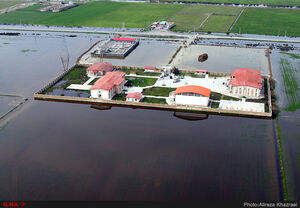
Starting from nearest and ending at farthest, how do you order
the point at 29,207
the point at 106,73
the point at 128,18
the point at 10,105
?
the point at 29,207 → the point at 10,105 → the point at 106,73 → the point at 128,18

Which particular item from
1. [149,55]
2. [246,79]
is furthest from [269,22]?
[246,79]

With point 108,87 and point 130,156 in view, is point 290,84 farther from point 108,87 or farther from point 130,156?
point 130,156

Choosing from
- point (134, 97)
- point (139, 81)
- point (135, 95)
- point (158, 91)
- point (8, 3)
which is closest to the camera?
point (134, 97)

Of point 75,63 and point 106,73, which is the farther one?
point 75,63

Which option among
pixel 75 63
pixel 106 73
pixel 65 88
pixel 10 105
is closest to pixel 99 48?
pixel 75 63

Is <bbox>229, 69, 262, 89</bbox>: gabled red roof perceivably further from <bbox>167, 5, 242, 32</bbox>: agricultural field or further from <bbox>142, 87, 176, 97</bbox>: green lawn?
<bbox>167, 5, 242, 32</bbox>: agricultural field

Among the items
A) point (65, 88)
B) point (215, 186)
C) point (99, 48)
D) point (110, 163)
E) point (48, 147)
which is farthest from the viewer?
point (99, 48)

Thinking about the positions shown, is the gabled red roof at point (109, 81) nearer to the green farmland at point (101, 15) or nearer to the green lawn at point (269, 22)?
the green farmland at point (101, 15)

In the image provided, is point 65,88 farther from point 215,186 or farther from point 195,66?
point 215,186
